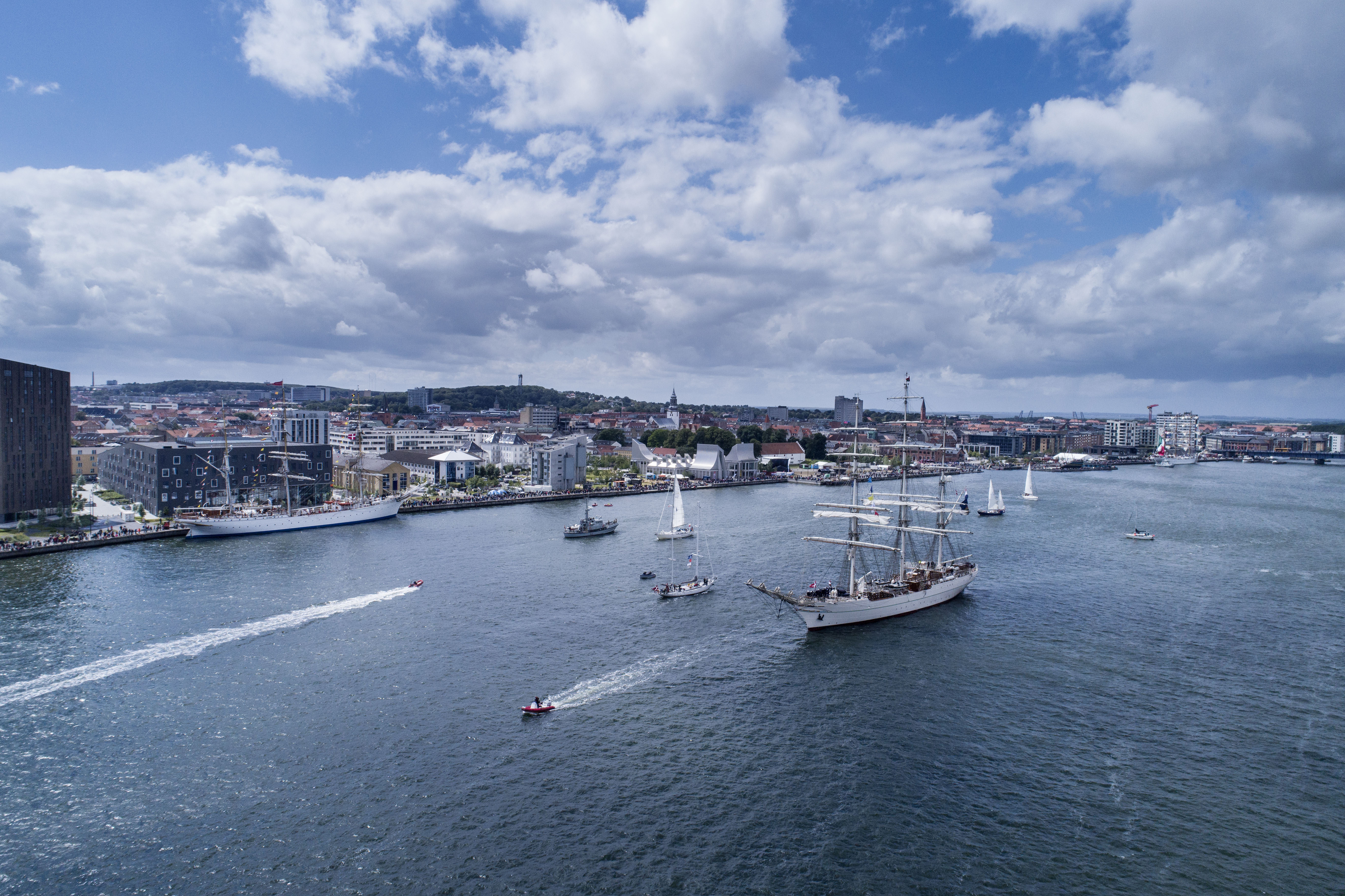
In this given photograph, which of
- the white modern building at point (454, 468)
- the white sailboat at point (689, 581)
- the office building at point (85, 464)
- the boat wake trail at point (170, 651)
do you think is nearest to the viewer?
the boat wake trail at point (170, 651)

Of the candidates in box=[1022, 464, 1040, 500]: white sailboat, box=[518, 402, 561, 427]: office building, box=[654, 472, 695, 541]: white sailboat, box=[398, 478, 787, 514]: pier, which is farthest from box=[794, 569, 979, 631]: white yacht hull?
box=[518, 402, 561, 427]: office building

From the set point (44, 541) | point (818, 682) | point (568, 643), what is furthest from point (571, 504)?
point (818, 682)

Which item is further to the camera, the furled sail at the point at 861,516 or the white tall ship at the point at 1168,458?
the white tall ship at the point at 1168,458

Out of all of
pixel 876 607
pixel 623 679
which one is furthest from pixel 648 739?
pixel 876 607

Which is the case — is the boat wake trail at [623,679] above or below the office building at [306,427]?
below

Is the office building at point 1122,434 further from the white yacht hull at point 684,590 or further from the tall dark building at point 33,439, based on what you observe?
the tall dark building at point 33,439

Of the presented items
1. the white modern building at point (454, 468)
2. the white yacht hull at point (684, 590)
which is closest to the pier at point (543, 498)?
the white modern building at point (454, 468)

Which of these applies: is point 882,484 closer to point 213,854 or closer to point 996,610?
point 996,610
